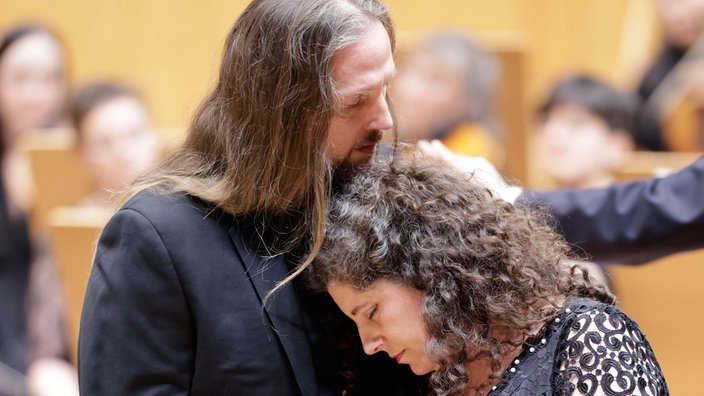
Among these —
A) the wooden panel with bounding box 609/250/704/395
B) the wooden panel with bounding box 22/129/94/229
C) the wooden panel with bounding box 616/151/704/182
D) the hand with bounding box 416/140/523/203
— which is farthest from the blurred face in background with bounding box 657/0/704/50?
the hand with bounding box 416/140/523/203

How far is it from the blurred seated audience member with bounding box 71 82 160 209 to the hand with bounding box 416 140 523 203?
1.61 meters

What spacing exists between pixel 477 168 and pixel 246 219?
36 centimetres

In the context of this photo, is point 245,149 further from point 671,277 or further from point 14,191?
point 14,191

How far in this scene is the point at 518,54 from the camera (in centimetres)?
370

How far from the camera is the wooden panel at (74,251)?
2.57m

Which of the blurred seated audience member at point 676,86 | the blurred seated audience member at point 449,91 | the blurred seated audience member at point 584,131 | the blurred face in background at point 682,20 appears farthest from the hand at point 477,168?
the blurred face in background at point 682,20

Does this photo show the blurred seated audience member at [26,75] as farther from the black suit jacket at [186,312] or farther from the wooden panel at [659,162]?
the black suit jacket at [186,312]

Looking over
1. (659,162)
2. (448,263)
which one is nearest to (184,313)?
(448,263)

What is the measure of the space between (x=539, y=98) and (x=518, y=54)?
1147 millimetres

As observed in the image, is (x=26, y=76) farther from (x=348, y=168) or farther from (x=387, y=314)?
(x=387, y=314)

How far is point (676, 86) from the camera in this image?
12.1 ft

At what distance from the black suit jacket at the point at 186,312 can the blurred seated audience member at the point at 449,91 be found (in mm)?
1842

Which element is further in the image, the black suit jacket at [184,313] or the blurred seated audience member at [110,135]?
the blurred seated audience member at [110,135]

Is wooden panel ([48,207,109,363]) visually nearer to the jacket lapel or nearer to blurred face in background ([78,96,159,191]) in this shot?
blurred face in background ([78,96,159,191])
